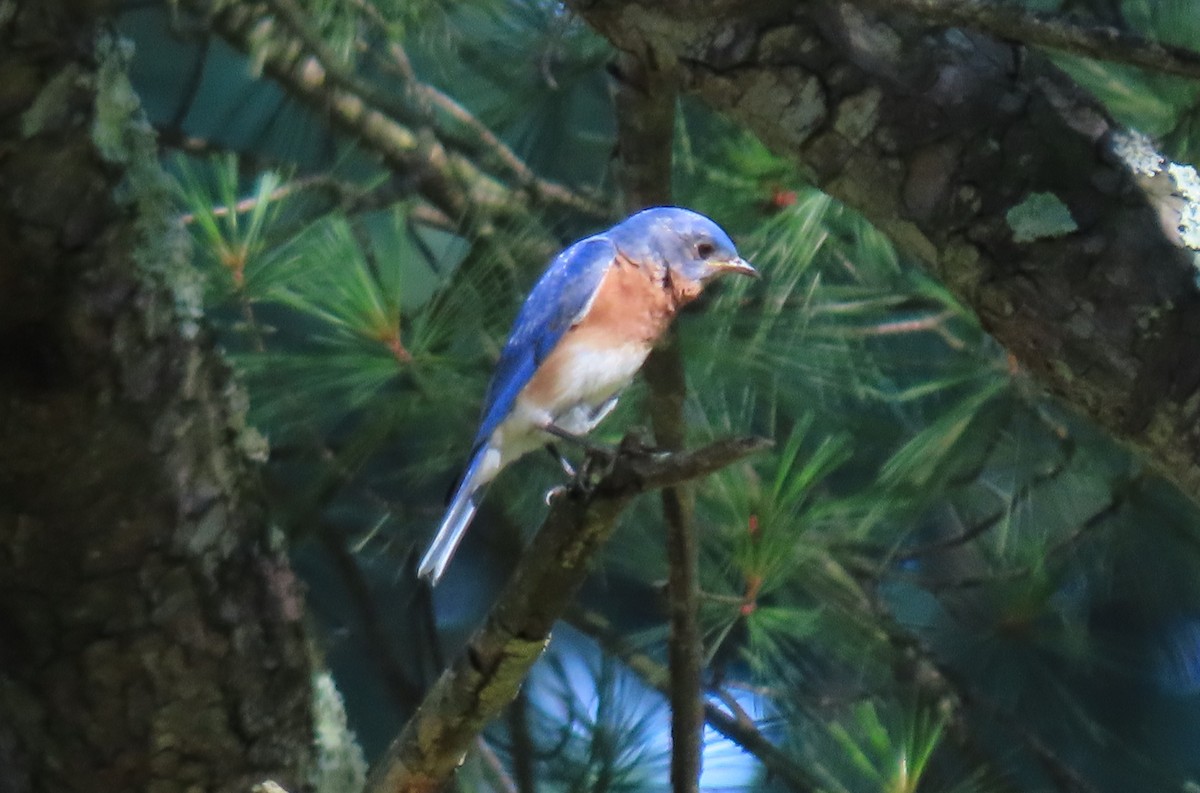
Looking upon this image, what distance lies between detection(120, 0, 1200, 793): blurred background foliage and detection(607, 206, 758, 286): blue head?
6 cm

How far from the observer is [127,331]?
57.8 inches

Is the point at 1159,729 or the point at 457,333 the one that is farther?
the point at 1159,729

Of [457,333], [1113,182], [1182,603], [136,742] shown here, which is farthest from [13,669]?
[1182,603]

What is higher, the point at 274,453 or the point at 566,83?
the point at 566,83

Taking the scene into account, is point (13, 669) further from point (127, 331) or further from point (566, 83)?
point (566, 83)

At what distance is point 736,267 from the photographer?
1569mm

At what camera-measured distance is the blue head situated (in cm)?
151

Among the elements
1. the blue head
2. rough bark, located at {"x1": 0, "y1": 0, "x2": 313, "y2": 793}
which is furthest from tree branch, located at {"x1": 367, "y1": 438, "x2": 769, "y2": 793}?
the blue head

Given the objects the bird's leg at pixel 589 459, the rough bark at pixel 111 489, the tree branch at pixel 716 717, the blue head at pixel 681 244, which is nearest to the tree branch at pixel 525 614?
the bird's leg at pixel 589 459

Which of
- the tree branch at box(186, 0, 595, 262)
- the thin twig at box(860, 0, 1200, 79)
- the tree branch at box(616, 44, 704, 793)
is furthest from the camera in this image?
the tree branch at box(186, 0, 595, 262)

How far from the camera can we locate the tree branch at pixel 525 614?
3.42 feet

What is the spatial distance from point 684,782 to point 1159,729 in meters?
1.25

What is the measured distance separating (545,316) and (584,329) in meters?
0.04

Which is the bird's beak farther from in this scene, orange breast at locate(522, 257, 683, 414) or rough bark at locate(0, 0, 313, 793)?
rough bark at locate(0, 0, 313, 793)
